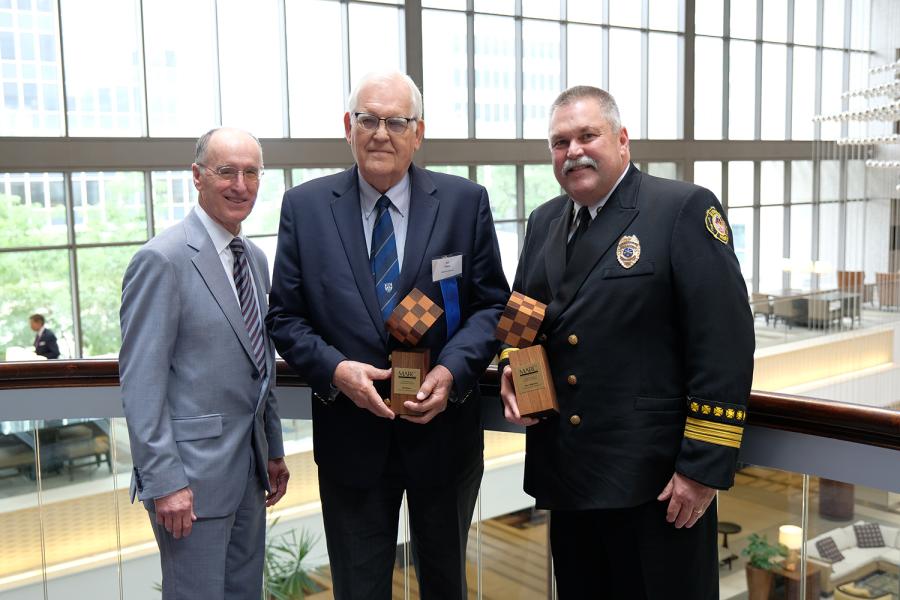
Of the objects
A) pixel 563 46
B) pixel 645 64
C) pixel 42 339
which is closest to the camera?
pixel 42 339

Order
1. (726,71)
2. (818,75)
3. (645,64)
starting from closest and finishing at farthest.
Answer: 1. (645,64)
2. (726,71)
3. (818,75)

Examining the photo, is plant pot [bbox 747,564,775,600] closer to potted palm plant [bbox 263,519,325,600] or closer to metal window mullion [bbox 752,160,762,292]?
potted palm plant [bbox 263,519,325,600]

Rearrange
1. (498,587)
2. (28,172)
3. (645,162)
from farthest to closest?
(645,162) → (28,172) → (498,587)

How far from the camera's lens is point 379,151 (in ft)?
7.30

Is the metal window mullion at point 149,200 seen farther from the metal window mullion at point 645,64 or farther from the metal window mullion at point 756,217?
the metal window mullion at point 756,217

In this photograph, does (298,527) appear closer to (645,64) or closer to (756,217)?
(645,64)

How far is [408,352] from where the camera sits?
2.15 m

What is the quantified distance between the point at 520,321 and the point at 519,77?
14.6 metres

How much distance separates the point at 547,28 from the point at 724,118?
17.0 feet

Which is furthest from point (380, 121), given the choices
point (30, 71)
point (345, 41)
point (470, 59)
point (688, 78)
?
point (688, 78)

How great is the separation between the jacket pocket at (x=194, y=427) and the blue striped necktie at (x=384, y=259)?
49 cm

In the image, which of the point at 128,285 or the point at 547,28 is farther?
the point at 547,28

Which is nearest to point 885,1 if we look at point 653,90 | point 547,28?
point 653,90

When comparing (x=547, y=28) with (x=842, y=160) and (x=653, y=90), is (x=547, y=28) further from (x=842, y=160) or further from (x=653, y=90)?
(x=842, y=160)
